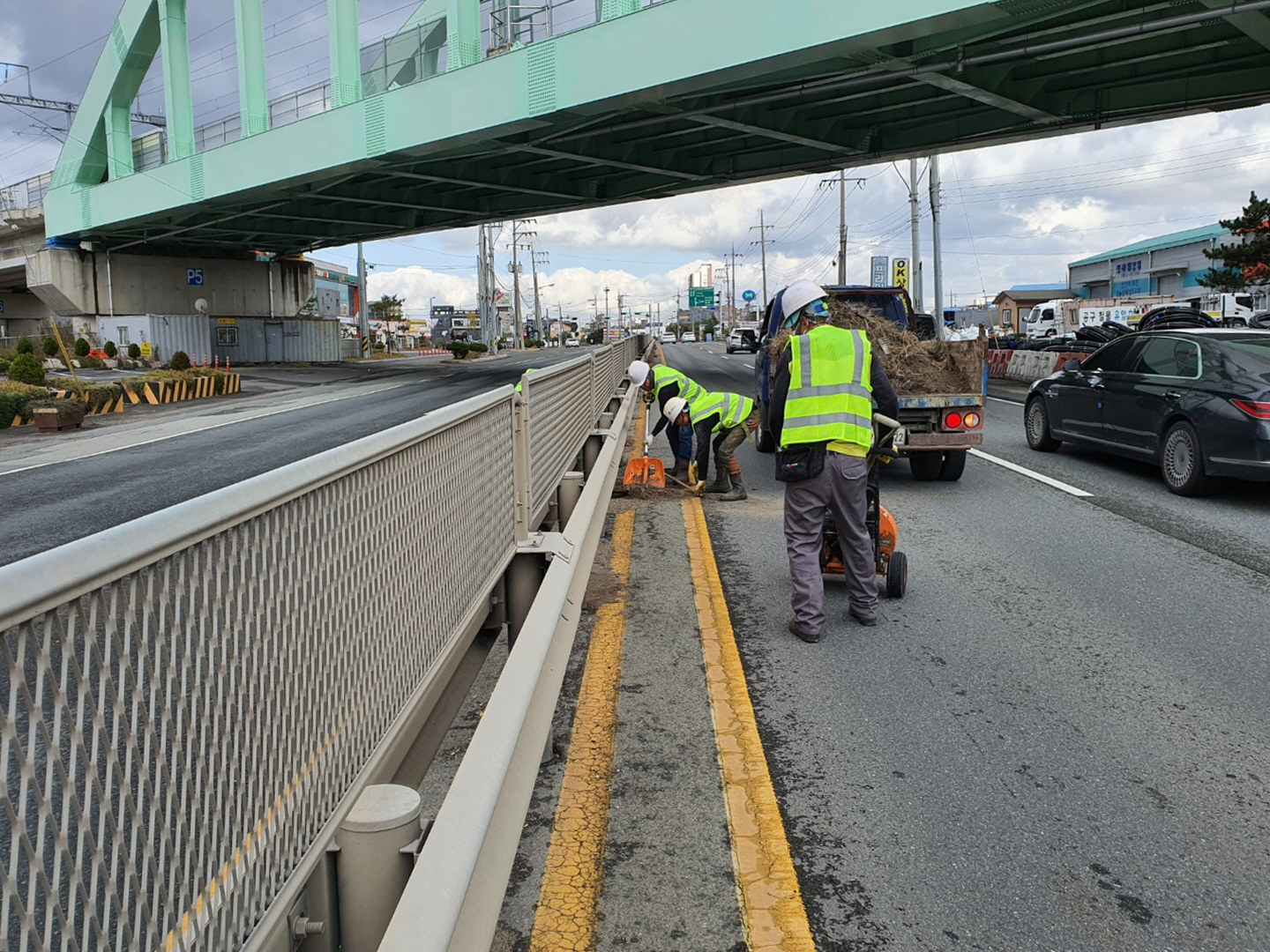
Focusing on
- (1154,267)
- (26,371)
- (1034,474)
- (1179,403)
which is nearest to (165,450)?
(26,371)

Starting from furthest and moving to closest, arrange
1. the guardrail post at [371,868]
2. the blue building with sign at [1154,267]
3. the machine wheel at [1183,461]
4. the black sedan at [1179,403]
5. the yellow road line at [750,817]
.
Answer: the blue building with sign at [1154,267] < the machine wheel at [1183,461] < the black sedan at [1179,403] < the yellow road line at [750,817] < the guardrail post at [371,868]

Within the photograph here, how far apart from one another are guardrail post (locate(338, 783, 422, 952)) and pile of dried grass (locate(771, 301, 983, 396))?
8.72 m

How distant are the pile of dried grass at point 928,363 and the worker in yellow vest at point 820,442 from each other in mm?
4755

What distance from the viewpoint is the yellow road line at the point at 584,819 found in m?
3.14

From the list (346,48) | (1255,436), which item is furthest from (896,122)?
(1255,436)

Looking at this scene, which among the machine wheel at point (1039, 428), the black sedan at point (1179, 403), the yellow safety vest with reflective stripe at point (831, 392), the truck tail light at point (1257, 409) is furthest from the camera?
the machine wheel at point (1039, 428)

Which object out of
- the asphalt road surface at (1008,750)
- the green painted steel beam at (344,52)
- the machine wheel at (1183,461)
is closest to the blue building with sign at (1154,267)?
the green painted steel beam at (344,52)

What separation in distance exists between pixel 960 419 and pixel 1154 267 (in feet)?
205

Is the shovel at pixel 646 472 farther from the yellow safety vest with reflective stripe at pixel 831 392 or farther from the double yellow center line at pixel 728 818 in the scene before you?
the yellow safety vest with reflective stripe at pixel 831 392

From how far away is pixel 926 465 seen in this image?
11367 mm

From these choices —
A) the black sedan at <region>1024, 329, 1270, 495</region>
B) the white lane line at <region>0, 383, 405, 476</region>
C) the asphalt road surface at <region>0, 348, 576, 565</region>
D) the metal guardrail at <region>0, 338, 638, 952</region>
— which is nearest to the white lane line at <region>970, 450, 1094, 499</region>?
the black sedan at <region>1024, 329, 1270, 495</region>

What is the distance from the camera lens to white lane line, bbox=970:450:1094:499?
10508 millimetres

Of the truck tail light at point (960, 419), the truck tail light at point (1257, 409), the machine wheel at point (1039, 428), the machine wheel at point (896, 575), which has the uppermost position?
the truck tail light at point (1257, 409)

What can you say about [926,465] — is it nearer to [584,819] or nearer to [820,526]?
[820,526]
